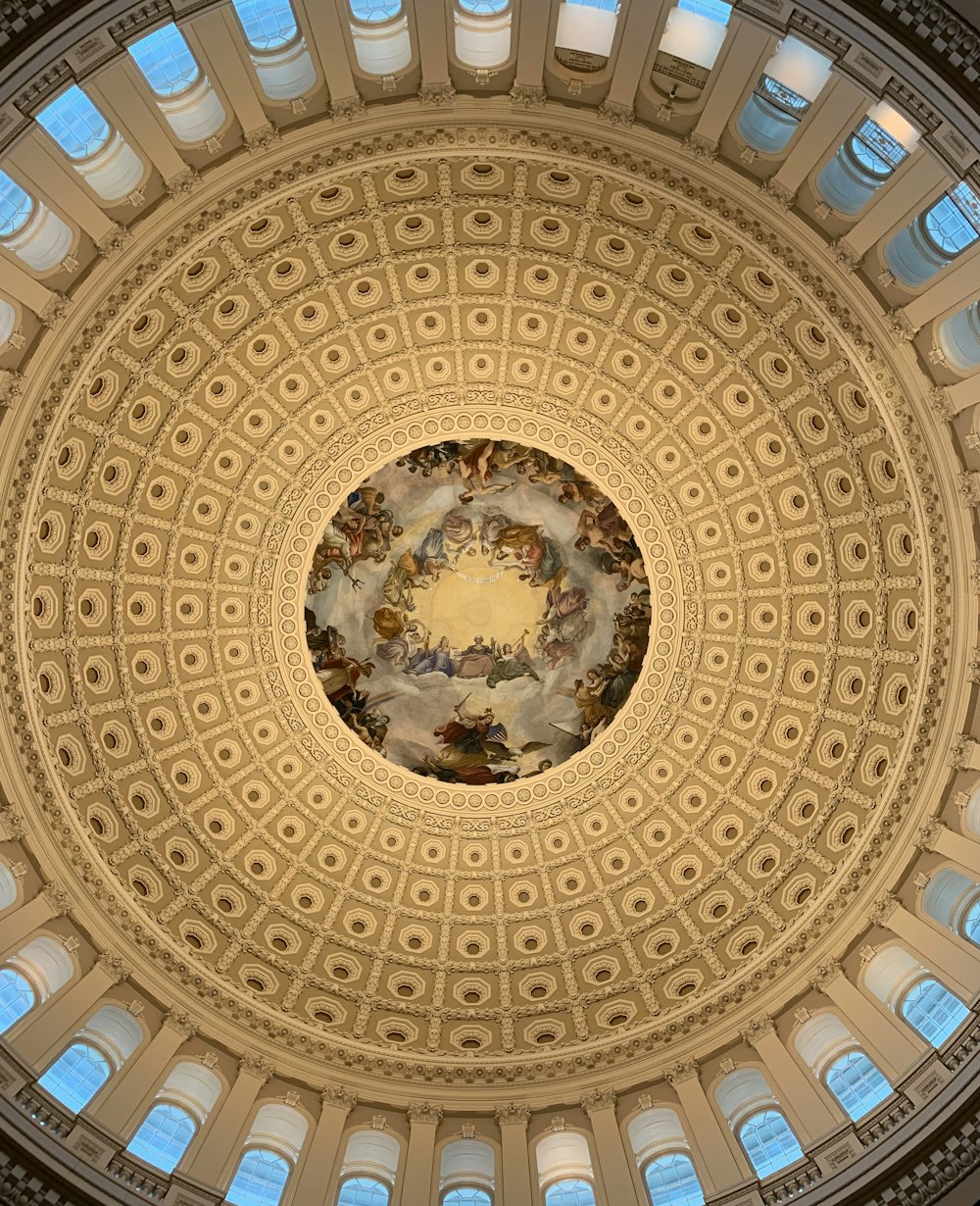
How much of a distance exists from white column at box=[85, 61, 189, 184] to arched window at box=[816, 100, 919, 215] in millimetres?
11074

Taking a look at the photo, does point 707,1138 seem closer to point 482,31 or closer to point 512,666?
point 512,666

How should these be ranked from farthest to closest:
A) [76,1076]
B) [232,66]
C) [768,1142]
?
[768,1142], [76,1076], [232,66]

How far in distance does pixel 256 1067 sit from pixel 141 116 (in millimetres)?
17821

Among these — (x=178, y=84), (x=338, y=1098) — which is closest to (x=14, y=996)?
(x=338, y=1098)

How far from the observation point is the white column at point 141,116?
61.9 feet

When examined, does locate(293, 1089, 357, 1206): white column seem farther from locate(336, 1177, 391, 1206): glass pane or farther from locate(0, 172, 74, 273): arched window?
locate(0, 172, 74, 273): arched window

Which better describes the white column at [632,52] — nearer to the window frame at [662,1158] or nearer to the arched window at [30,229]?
the arched window at [30,229]

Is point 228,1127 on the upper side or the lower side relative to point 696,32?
lower

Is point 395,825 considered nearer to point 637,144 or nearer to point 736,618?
point 736,618

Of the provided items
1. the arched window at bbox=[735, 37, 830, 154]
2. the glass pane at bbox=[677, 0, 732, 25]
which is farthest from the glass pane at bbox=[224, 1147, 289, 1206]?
the glass pane at bbox=[677, 0, 732, 25]

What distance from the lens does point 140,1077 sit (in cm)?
2223

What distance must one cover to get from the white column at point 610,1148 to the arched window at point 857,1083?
4107 mm

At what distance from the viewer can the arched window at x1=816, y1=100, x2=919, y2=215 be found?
19.9 m

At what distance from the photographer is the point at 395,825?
98.7 feet
